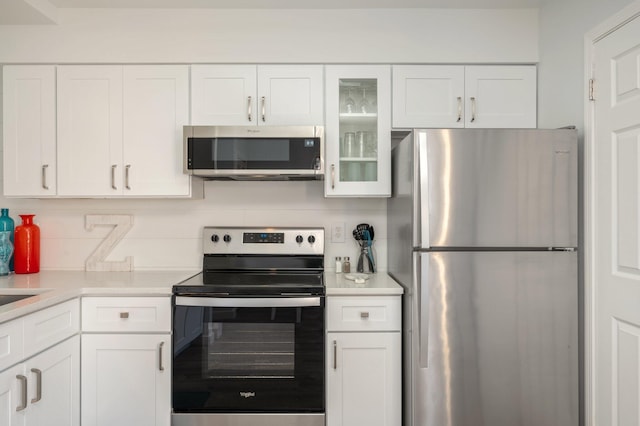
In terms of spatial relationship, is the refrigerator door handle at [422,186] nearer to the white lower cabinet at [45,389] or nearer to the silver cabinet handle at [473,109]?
the silver cabinet handle at [473,109]

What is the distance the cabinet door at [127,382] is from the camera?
204cm

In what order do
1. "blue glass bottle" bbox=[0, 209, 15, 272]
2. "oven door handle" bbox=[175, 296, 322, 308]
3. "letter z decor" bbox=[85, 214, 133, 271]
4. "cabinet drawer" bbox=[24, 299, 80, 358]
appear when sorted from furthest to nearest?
"letter z decor" bbox=[85, 214, 133, 271] < "blue glass bottle" bbox=[0, 209, 15, 272] < "oven door handle" bbox=[175, 296, 322, 308] < "cabinet drawer" bbox=[24, 299, 80, 358]

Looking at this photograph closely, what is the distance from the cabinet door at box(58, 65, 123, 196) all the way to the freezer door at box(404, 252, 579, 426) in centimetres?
180

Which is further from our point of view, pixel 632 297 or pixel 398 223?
pixel 398 223

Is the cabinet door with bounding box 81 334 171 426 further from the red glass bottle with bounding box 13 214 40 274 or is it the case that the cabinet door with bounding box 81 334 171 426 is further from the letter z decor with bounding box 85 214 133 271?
the red glass bottle with bounding box 13 214 40 274

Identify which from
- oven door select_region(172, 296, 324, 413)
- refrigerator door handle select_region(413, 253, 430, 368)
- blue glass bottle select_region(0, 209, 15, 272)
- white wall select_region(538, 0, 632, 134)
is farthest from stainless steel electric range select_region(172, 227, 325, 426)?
white wall select_region(538, 0, 632, 134)

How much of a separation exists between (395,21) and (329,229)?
128 cm

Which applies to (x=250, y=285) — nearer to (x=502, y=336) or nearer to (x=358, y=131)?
(x=358, y=131)

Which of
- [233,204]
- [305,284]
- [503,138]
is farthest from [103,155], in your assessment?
[503,138]

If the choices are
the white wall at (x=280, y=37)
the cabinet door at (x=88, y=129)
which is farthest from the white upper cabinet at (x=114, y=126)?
the white wall at (x=280, y=37)

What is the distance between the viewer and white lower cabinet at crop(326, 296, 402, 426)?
6.73 feet

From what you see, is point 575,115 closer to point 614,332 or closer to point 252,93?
point 614,332

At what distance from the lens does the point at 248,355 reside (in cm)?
204

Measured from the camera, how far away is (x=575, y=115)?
1986 millimetres
